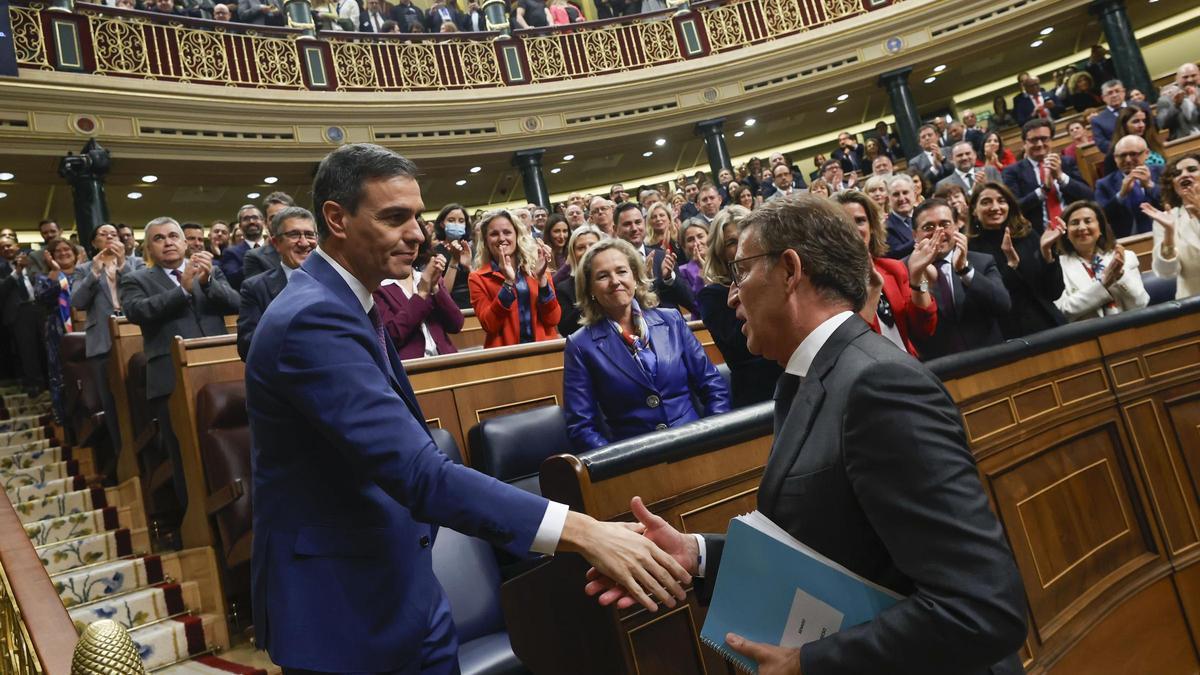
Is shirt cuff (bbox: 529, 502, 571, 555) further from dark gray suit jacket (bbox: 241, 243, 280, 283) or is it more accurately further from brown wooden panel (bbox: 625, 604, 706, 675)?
dark gray suit jacket (bbox: 241, 243, 280, 283)

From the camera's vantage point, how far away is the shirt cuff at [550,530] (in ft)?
3.84

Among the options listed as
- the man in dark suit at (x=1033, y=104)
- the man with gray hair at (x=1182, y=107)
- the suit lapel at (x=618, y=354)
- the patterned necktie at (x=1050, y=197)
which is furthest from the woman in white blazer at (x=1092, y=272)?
the man in dark suit at (x=1033, y=104)

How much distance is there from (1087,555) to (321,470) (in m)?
1.77

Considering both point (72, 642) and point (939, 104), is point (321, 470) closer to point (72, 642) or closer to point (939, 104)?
point (72, 642)

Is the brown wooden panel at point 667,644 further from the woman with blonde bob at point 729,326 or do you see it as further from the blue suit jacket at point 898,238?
the blue suit jacket at point 898,238

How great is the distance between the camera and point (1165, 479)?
2215mm

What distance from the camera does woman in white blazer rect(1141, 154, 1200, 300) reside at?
324 centimetres

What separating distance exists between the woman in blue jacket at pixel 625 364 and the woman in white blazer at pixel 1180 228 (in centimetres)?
207

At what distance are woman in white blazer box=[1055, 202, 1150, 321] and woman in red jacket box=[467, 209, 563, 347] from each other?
2092mm

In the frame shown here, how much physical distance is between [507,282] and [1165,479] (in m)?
2.30

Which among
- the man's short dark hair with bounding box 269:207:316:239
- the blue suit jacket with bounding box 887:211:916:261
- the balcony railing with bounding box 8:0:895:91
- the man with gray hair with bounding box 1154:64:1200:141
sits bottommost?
the blue suit jacket with bounding box 887:211:916:261

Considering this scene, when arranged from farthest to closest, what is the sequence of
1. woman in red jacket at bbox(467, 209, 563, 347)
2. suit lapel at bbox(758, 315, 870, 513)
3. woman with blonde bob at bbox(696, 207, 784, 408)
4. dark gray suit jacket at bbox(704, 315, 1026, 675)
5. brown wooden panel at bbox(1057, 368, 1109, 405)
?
woman in red jacket at bbox(467, 209, 563, 347), woman with blonde bob at bbox(696, 207, 784, 408), brown wooden panel at bbox(1057, 368, 1109, 405), suit lapel at bbox(758, 315, 870, 513), dark gray suit jacket at bbox(704, 315, 1026, 675)

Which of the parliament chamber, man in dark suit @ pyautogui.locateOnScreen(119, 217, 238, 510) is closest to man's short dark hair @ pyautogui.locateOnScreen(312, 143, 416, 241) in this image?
the parliament chamber

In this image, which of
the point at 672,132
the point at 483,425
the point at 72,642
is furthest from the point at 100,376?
Result: the point at 672,132
